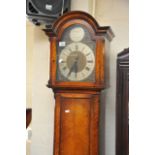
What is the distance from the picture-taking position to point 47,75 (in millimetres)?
2400

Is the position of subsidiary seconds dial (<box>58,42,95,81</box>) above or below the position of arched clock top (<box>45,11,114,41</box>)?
below

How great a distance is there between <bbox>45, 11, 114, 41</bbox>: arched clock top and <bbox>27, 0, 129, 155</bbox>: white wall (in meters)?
0.35

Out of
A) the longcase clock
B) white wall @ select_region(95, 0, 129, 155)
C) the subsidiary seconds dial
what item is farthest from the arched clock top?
white wall @ select_region(95, 0, 129, 155)

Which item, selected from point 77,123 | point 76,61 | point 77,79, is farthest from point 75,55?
point 77,123

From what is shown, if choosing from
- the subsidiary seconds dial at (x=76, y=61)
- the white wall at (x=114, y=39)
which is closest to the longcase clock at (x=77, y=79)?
the subsidiary seconds dial at (x=76, y=61)

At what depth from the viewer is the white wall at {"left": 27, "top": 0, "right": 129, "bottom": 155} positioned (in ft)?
7.59

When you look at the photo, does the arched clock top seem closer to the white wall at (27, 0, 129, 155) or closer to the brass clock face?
the brass clock face

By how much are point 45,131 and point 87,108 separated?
2.05 feet

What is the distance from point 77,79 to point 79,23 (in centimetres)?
40
